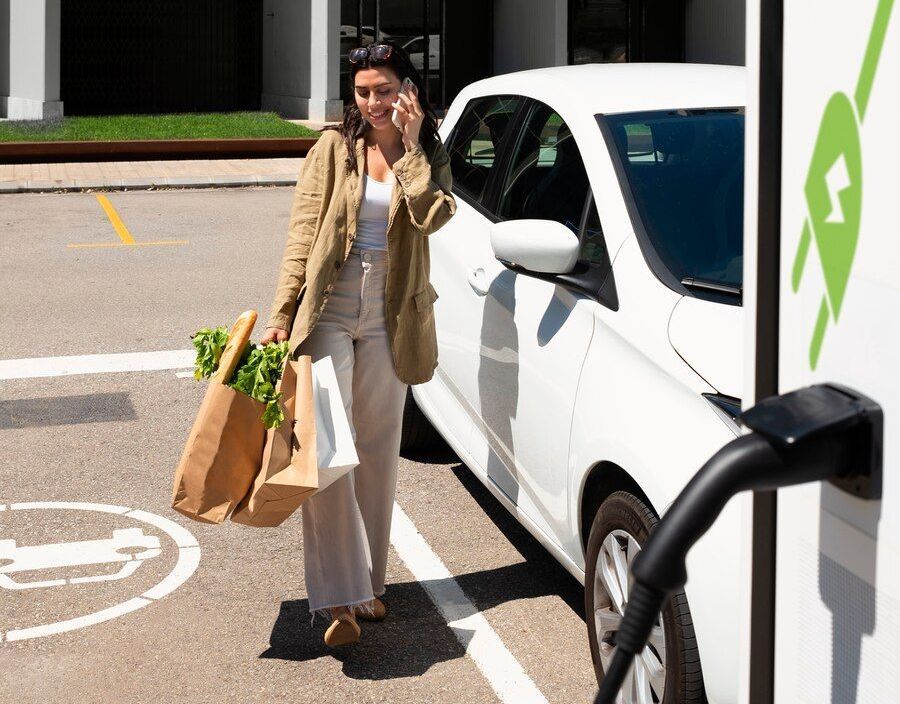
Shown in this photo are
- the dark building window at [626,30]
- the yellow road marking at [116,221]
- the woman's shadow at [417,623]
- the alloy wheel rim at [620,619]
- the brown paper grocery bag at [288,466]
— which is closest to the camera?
the alloy wheel rim at [620,619]

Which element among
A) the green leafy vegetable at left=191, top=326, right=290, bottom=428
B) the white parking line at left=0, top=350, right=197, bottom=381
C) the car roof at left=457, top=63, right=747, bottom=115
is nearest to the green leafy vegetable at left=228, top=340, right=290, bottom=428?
the green leafy vegetable at left=191, top=326, right=290, bottom=428

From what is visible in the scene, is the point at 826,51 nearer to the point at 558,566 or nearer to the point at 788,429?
A: the point at 788,429

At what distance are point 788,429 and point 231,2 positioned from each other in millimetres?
31481

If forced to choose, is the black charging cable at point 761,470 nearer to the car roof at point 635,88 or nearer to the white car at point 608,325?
the white car at point 608,325

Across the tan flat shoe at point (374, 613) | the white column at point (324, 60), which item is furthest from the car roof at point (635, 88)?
the white column at point (324, 60)

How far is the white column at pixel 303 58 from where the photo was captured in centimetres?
2645

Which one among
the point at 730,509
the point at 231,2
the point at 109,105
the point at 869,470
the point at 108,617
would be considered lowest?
the point at 108,617

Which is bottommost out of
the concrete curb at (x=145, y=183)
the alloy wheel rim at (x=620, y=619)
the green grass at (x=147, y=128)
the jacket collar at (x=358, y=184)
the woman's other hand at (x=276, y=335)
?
the alloy wheel rim at (x=620, y=619)

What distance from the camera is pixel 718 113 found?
177 inches

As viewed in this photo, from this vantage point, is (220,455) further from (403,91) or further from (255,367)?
(403,91)

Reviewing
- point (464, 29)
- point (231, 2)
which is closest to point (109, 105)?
point (231, 2)

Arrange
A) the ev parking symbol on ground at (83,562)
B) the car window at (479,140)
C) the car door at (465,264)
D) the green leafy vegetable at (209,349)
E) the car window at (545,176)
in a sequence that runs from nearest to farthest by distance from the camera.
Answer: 1. the green leafy vegetable at (209,349)
2. the car window at (545,176)
3. the ev parking symbol on ground at (83,562)
4. the car door at (465,264)
5. the car window at (479,140)

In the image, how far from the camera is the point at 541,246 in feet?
13.3

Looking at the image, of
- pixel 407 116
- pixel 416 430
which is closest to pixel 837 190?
pixel 407 116
